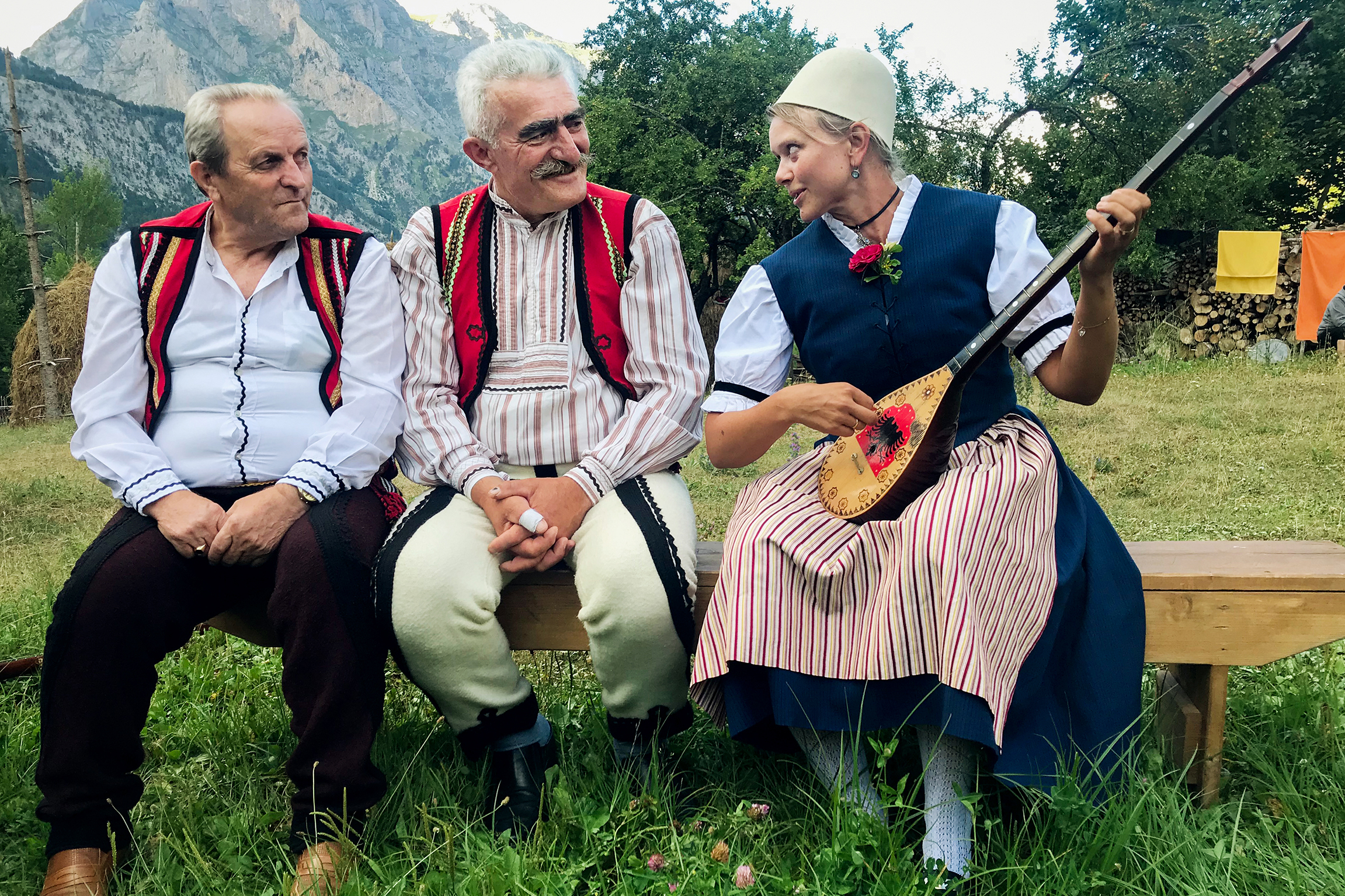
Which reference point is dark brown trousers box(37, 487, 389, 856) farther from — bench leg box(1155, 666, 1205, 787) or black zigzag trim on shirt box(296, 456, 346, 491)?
bench leg box(1155, 666, 1205, 787)

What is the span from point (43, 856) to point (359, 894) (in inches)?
33.2

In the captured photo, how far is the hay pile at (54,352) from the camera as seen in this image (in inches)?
850

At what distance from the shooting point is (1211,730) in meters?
2.13

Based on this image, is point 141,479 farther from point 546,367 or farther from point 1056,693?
point 1056,693

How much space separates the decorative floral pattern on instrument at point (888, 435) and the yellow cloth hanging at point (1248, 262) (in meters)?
12.4

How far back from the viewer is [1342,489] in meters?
5.53

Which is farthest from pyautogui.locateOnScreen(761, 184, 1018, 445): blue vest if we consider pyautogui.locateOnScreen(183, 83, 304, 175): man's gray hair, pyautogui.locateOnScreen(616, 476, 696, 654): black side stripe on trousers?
pyautogui.locateOnScreen(183, 83, 304, 175): man's gray hair

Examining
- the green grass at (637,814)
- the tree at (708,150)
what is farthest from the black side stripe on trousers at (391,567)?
the tree at (708,150)

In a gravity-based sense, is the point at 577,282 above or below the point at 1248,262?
A: below

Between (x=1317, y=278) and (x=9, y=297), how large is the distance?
41.2 meters

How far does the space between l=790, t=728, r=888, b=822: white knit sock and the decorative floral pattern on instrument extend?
21.7 inches

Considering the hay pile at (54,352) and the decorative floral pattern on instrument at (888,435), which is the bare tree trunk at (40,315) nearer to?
the hay pile at (54,352)

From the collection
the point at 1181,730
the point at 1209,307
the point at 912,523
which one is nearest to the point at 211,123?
the point at 912,523

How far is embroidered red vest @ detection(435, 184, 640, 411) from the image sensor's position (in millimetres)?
2482
